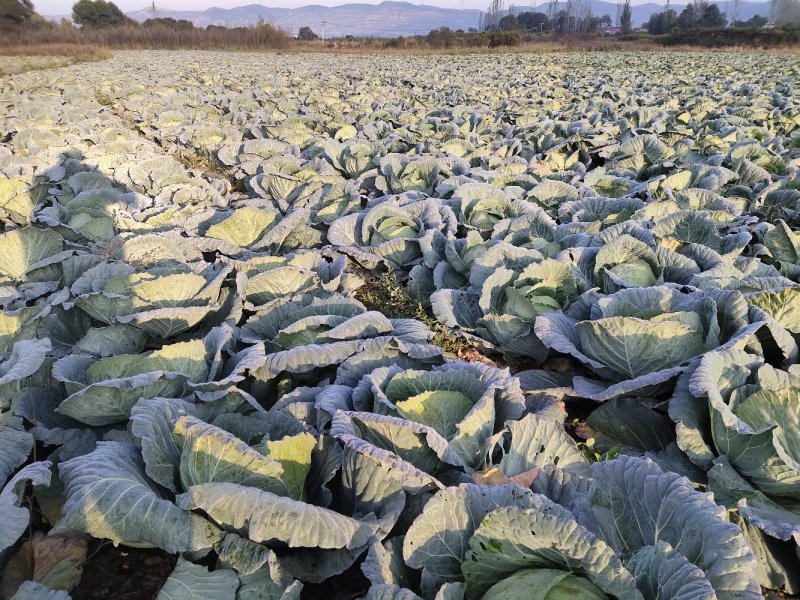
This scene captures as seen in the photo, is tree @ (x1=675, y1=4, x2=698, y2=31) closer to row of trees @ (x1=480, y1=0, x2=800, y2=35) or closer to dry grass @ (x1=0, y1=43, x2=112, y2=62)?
row of trees @ (x1=480, y1=0, x2=800, y2=35)

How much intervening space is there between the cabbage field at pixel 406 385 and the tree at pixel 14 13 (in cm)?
5212

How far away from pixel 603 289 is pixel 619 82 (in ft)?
54.6

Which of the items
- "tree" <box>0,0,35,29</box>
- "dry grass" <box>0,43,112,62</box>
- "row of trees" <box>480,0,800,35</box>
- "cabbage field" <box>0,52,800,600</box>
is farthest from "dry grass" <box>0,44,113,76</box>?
"row of trees" <box>480,0,800,35</box>

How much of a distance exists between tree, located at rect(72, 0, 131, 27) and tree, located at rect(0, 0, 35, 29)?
2279 cm

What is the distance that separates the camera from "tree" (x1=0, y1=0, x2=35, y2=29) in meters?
45.1

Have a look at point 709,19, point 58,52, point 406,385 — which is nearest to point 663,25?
point 709,19

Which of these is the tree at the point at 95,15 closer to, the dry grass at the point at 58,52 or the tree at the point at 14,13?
the tree at the point at 14,13

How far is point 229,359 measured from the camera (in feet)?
10.6

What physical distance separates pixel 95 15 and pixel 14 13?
2677 cm

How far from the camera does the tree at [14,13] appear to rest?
45125mm

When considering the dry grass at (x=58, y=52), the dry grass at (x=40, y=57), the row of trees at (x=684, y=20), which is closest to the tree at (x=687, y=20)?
the row of trees at (x=684, y=20)

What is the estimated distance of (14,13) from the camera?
46.5 m

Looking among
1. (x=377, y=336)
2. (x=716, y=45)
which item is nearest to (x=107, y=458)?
(x=377, y=336)

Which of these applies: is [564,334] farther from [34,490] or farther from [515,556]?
[34,490]
